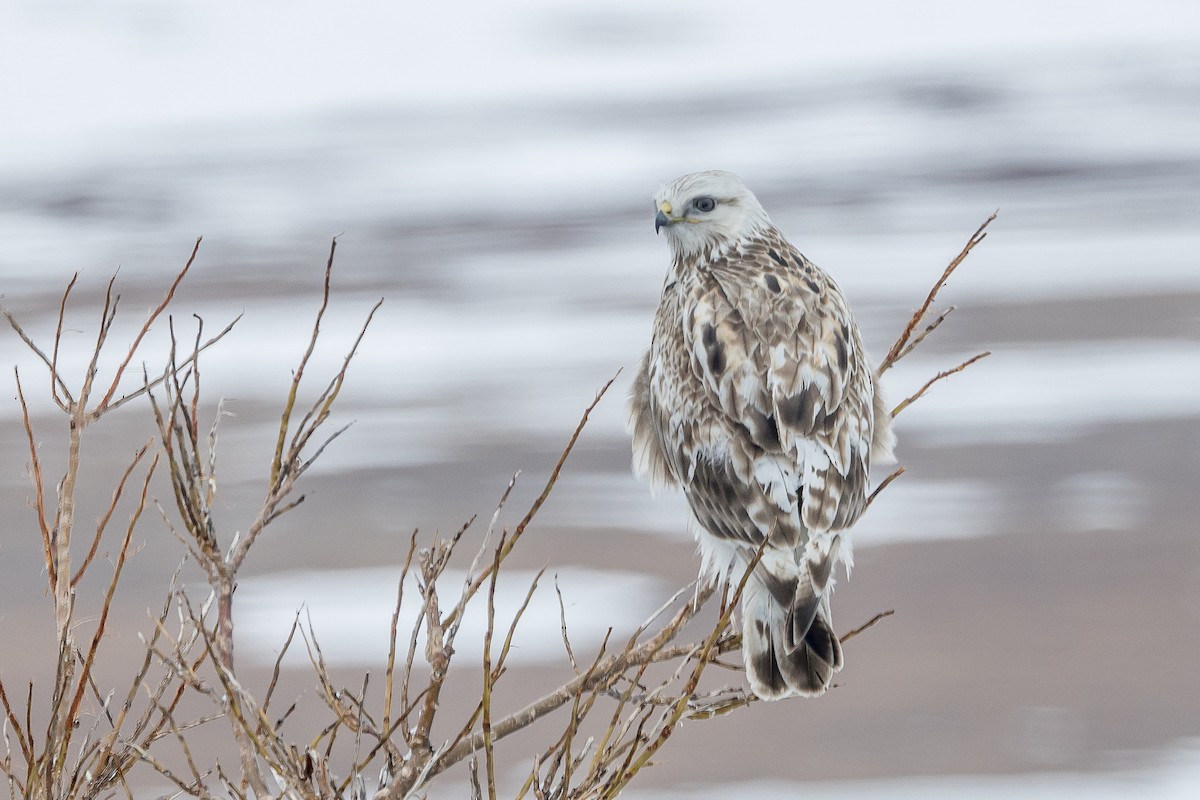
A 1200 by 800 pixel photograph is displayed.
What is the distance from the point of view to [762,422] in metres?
3.23

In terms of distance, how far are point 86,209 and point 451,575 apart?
1026cm

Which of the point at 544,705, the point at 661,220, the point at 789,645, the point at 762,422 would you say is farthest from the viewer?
the point at 661,220

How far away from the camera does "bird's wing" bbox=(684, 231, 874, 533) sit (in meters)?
3.12

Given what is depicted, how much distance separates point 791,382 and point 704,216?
858 millimetres

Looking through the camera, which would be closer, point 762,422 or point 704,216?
point 762,422

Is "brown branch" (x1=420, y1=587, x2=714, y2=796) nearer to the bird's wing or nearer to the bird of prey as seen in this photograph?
the bird of prey

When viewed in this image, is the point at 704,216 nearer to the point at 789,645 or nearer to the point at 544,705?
the point at 789,645

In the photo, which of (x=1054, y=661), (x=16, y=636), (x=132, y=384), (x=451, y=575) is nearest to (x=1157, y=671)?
(x=1054, y=661)

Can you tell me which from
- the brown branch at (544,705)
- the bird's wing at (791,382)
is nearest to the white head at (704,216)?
the bird's wing at (791,382)

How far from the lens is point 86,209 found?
1538cm

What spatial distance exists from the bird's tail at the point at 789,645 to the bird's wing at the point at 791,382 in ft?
0.80

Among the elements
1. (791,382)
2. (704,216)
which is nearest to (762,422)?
(791,382)

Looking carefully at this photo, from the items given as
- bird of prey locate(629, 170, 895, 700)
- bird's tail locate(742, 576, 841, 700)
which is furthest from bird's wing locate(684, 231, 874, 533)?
bird's tail locate(742, 576, 841, 700)

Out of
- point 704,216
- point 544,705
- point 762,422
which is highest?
point 704,216
